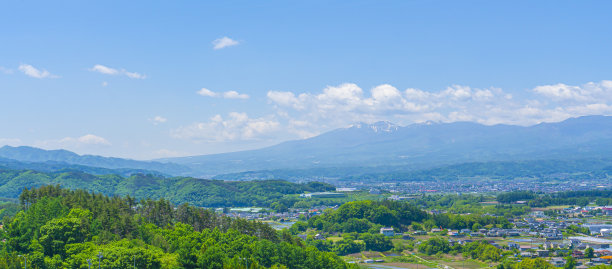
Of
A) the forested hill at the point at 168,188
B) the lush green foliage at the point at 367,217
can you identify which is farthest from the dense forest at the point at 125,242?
the forested hill at the point at 168,188

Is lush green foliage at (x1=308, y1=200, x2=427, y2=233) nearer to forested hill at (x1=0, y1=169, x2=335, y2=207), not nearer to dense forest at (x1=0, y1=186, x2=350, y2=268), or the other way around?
dense forest at (x1=0, y1=186, x2=350, y2=268)

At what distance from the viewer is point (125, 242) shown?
130 ft

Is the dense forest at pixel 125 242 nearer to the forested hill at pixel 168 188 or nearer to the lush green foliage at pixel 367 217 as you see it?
the lush green foliage at pixel 367 217

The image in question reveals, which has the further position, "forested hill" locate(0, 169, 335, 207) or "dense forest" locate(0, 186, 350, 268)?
"forested hill" locate(0, 169, 335, 207)

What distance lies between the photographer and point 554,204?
395 feet

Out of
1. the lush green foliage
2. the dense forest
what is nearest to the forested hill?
the lush green foliage

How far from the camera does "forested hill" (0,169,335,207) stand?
13825 cm

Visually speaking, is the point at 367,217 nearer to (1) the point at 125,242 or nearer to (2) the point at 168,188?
(1) the point at 125,242

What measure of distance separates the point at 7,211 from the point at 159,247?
34.3 metres

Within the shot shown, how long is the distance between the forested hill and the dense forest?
8077 cm

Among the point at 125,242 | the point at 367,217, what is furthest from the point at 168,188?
the point at 125,242

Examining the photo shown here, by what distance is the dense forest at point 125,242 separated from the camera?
37625mm

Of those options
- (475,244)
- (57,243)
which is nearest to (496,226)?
(475,244)

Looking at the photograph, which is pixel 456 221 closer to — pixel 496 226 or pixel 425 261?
pixel 496 226
